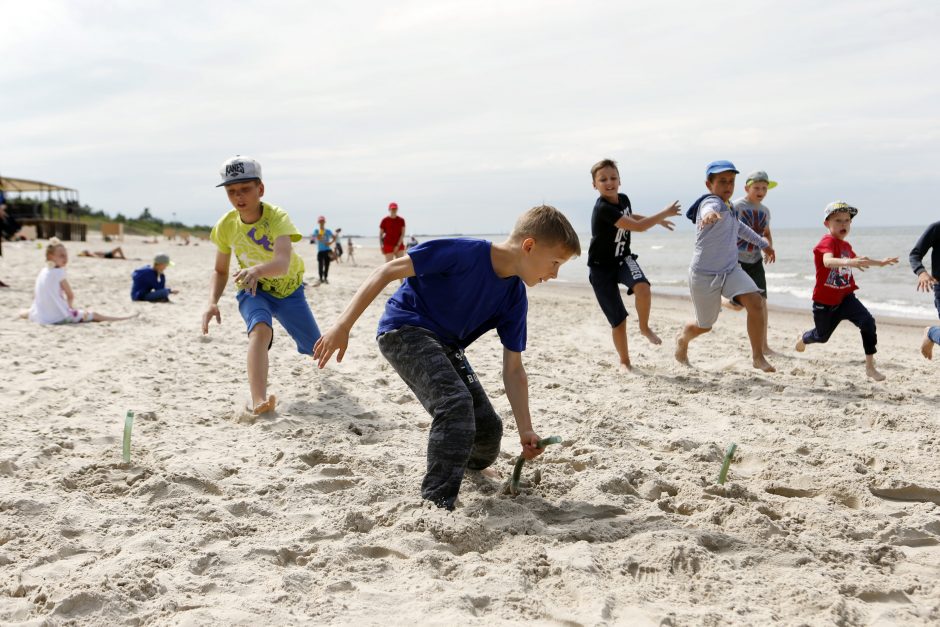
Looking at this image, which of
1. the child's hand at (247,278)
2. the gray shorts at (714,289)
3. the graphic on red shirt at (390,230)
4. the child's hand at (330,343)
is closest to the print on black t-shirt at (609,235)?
the gray shorts at (714,289)

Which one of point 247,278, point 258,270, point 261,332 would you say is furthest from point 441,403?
point 261,332

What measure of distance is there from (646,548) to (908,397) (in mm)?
3633

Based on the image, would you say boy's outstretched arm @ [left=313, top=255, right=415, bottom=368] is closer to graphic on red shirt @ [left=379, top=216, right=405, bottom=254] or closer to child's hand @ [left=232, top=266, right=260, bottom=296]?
child's hand @ [left=232, top=266, right=260, bottom=296]

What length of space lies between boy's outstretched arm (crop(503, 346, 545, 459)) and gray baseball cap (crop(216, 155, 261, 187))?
228cm

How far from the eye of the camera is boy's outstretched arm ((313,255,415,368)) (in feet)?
9.50

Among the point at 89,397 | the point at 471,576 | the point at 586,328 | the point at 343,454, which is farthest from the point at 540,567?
the point at 586,328

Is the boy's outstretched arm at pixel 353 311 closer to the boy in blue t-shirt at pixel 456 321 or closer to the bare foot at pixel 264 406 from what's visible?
the boy in blue t-shirt at pixel 456 321

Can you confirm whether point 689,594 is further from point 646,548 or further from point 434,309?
point 434,309

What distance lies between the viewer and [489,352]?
6.97 m

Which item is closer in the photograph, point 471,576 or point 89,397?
point 471,576

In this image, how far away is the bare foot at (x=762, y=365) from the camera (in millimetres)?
6058

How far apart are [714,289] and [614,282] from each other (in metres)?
0.83

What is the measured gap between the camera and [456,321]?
329 cm

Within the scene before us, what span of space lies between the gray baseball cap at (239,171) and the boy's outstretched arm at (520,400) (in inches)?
89.7
